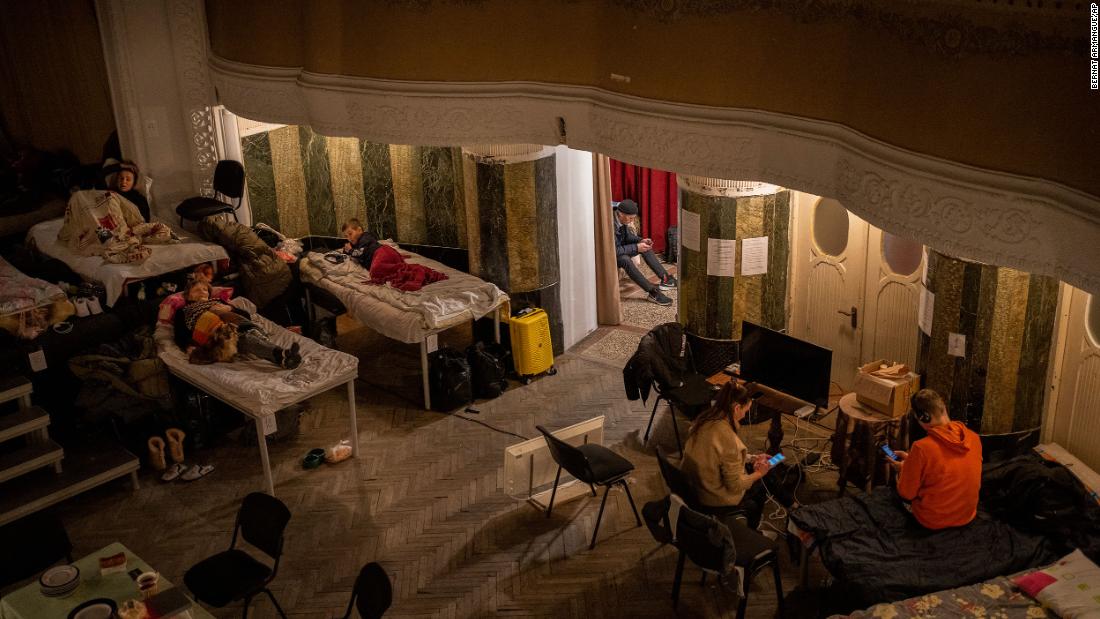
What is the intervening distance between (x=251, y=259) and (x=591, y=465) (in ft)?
14.1

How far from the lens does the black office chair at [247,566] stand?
6391 mm

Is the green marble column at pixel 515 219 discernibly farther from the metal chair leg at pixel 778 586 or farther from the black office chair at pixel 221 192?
the metal chair leg at pixel 778 586

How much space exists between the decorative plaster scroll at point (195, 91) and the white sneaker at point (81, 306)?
2.12 metres

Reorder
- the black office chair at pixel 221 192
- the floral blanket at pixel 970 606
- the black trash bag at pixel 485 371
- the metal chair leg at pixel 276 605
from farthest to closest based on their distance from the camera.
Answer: the black office chair at pixel 221 192, the black trash bag at pixel 485 371, the metal chair leg at pixel 276 605, the floral blanket at pixel 970 606

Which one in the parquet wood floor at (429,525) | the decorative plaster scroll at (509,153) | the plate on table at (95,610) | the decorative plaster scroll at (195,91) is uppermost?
the decorative plaster scroll at (195,91)

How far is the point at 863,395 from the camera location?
26.7 ft

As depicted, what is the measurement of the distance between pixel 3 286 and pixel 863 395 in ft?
23.3

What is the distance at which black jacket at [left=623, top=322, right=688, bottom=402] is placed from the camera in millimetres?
8781

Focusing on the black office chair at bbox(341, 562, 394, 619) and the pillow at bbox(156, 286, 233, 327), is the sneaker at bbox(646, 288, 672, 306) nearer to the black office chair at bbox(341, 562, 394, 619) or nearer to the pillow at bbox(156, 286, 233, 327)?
the pillow at bbox(156, 286, 233, 327)

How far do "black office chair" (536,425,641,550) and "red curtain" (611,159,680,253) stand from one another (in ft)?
18.4

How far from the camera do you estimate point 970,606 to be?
6195mm

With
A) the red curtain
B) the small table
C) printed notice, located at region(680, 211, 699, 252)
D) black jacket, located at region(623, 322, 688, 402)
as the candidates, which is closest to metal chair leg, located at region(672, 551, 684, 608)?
black jacket, located at region(623, 322, 688, 402)

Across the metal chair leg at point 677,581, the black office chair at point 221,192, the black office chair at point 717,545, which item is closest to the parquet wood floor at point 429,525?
the metal chair leg at point 677,581

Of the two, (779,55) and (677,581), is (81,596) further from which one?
(779,55)
